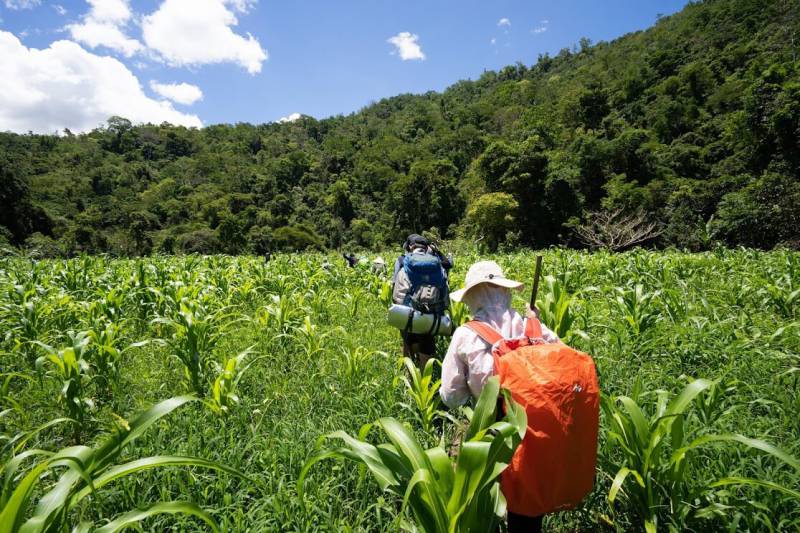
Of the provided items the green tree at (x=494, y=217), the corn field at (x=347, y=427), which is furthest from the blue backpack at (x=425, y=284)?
the green tree at (x=494, y=217)

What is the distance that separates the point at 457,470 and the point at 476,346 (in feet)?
2.11

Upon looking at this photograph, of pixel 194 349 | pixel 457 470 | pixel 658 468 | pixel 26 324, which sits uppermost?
pixel 26 324

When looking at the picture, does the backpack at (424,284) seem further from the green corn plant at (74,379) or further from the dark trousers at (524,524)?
the green corn plant at (74,379)

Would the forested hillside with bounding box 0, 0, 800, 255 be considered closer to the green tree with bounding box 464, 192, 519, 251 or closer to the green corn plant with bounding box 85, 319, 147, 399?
the green tree with bounding box 464, 192, 519, 251

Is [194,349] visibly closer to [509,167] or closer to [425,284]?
[425,284]

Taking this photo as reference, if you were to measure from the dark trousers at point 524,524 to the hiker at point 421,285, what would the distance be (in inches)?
64.3

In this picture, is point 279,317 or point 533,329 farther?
point 279,317

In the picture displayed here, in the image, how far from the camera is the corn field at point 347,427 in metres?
1.28

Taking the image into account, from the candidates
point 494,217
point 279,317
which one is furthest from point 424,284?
point 494,217

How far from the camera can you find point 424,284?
3.07m

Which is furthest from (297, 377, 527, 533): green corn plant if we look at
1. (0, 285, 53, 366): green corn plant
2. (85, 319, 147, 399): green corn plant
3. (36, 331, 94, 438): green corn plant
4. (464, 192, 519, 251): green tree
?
(464, 192, 519, 251): green tree

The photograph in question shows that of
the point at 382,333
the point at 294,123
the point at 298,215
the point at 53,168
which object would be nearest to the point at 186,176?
the point at 53,168

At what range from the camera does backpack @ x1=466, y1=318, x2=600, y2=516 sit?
132cm

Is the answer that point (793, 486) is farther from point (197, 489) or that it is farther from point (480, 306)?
point (197, 489)
